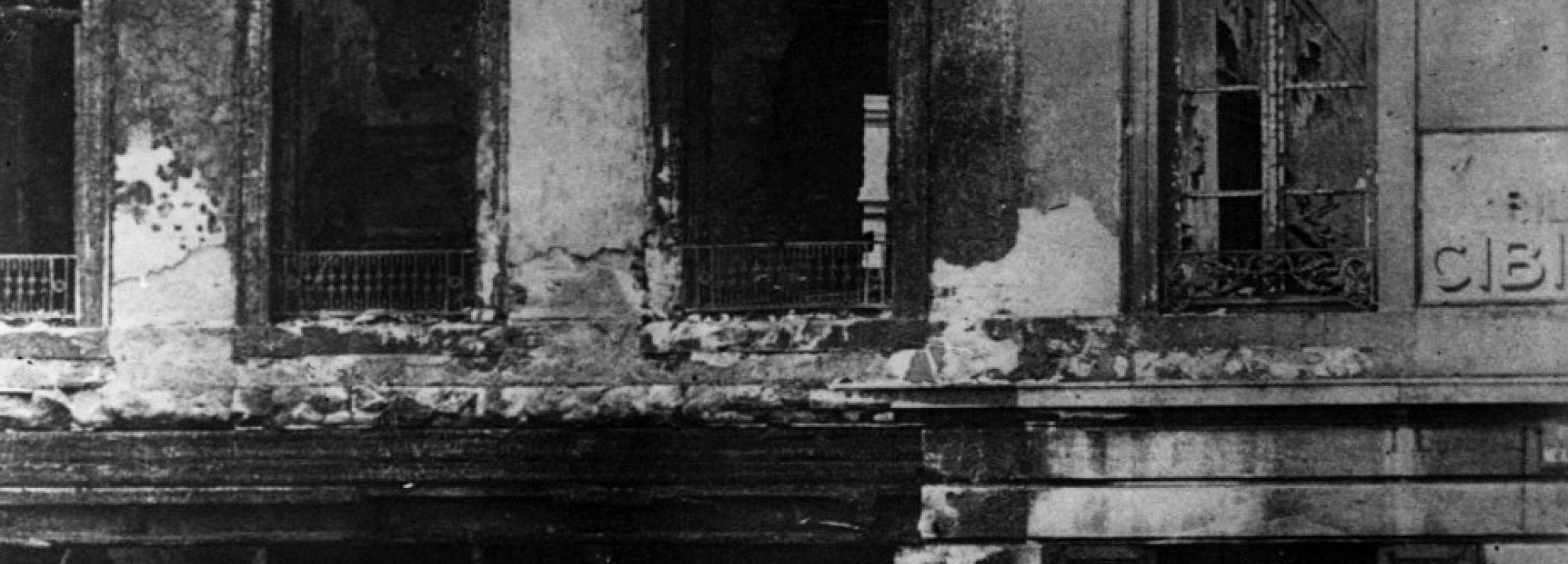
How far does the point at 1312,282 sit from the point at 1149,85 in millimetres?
1084

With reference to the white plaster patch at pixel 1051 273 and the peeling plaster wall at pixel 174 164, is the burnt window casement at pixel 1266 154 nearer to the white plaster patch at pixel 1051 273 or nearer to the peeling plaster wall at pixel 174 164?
the white plaster patch at pixel 1051 273

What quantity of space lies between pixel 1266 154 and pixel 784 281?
7.09 feet

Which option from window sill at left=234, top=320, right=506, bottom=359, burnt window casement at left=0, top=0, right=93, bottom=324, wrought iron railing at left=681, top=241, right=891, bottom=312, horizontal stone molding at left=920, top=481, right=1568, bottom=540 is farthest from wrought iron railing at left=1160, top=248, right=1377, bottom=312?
burnt window casement at left=0, top=0, right=93, bottom=324

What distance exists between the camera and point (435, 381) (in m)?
8.09

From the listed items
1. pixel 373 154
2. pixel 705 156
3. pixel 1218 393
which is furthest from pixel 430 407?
pixel 1218 393

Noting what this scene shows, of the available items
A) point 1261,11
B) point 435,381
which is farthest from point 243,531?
point 1261,11

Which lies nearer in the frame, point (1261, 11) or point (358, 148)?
point (1261, 11)

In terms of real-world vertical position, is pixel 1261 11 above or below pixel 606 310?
above

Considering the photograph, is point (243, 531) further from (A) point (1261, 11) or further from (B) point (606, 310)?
(A) point (1261, 11)

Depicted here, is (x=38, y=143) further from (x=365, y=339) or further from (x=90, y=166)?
(x=365, y=339)

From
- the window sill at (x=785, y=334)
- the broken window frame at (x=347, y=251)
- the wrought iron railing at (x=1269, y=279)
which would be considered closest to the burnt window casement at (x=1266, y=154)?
the wrought iron railing at (x=1269, y=279)

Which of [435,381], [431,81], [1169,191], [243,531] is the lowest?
[243,531]

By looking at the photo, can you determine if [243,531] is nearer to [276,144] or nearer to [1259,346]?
[276,144]

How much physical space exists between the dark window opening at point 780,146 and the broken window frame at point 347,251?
2.82 feet
